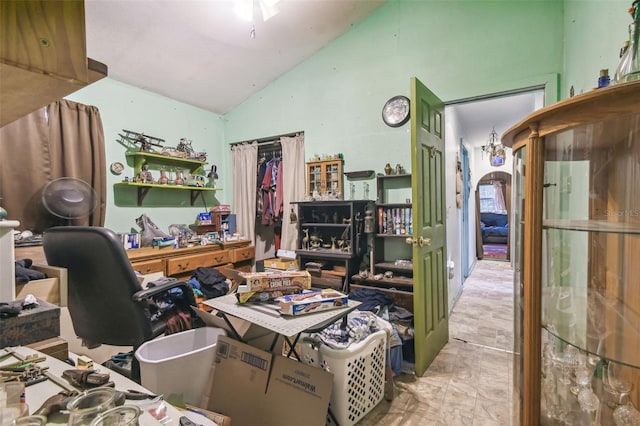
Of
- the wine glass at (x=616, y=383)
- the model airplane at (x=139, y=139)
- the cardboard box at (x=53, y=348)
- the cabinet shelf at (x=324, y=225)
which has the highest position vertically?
the model airplane at (x=139, y=139)

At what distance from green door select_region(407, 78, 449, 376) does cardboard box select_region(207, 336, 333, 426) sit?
1075 mm

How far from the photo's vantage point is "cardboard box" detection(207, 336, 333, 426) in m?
1.32

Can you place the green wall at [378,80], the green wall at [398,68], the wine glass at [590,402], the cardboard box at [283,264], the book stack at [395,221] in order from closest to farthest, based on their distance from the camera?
the wine glass at [590,402]
the green wall at [378,80]
the green wall at [398,68]
the book stack at [395,221]
the cardboard box at [283,264]

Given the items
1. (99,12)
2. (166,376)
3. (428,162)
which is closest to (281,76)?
(99,12)

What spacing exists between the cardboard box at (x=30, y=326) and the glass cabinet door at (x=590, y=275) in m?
1.88

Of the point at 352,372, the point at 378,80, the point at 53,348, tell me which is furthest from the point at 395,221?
the point at 53,348

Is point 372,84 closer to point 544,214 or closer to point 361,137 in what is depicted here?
point 361,137

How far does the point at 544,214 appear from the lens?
3.28ft

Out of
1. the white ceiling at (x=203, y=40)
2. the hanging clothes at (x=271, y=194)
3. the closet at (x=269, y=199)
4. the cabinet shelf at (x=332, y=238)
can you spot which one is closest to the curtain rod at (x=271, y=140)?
the closet at (x=269, y=199)

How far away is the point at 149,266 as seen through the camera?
285cm

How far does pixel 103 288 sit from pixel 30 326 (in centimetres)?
43

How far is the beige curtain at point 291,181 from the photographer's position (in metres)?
3.68

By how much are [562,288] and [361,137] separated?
8.01 ft

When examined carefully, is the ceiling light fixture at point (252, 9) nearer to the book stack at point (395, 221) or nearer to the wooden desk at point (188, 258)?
the book stack at point (395, 221)
